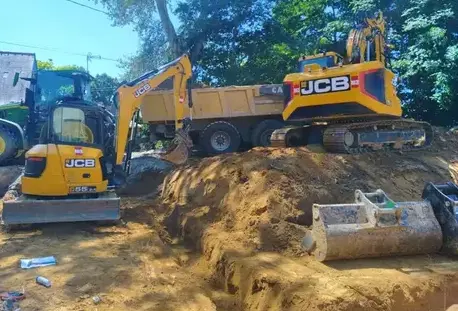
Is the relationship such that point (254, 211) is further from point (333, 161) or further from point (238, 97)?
point (238, 97)

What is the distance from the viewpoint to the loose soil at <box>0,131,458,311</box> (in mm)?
4773

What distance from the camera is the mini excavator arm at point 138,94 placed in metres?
8.48

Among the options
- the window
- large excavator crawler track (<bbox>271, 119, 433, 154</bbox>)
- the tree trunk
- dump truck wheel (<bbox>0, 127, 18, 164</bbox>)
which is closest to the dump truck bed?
large excavator crawler track (<bbox>271, 119, 433, 154</bbox>)

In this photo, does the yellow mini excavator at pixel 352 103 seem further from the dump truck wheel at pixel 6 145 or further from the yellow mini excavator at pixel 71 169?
the dump truck wheel at pixel 6 145

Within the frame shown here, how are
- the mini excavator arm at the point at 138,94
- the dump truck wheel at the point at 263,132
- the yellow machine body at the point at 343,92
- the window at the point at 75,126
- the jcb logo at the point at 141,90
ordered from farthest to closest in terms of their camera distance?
the dump truck wheel at the point at 263,132 < the yellow machine body at the point at 343,92 < the jcb logo at the point at 141,90 < the mini excavator arm at the point at 138,94 < the window at the point at 75,126

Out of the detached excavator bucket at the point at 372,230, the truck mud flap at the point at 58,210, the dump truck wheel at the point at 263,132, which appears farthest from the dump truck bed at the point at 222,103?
the detached excavator bucket at the point at 372,230

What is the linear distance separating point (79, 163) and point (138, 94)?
175cm

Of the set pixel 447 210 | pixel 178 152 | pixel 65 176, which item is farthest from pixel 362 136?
pixel 65 176

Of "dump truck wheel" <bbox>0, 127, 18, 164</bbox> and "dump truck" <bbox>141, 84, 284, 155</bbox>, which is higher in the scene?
"dump truck" <bbox>141, 84, 284, 155</bbox>

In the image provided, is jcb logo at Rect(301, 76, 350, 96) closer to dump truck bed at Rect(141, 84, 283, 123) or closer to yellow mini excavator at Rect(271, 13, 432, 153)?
yellow mini excavator at Rect(271, 13, 432, 153)

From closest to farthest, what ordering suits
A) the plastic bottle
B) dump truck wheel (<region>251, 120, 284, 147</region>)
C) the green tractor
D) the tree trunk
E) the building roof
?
1. the plastic bottle
2. the green tractor
3. dump truck wheel (<region>251, 120, 284, 147</region>)
4. the building roof
5. the tree trunk

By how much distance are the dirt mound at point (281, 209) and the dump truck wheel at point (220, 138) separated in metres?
3.49

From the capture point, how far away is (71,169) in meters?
7.74

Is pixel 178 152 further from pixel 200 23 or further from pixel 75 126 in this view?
pixel 200 23
